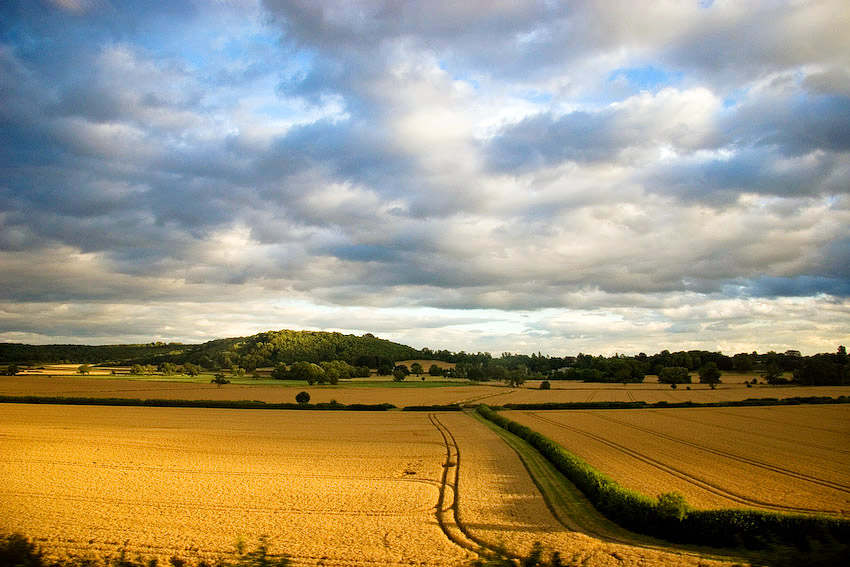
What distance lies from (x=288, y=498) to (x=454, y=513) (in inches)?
268

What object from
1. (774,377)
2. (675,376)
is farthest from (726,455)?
(774,377)

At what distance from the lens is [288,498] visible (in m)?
20.9

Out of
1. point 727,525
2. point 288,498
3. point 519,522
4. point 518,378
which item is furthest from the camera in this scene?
point 518,378

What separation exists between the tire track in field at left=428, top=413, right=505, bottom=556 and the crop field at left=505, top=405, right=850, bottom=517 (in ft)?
25.2

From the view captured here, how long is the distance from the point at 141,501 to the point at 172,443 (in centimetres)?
1761

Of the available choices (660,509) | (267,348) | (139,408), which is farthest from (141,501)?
(267,348)

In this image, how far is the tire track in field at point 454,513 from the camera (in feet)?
51.8

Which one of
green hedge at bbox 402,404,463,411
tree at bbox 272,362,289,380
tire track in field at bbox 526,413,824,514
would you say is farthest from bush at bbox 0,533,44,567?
tree at bbox 272,362,289,380

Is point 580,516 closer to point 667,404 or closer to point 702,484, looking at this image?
point 702,484

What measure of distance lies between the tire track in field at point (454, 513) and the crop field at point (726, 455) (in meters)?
7.67

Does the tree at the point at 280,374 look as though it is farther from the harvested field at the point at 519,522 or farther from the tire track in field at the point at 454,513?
the harvested field at the point at 519,522

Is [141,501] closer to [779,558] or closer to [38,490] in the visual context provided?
[38,490]

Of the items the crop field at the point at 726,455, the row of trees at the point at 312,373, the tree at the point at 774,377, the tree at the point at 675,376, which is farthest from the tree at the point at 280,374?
the tree at the point at 774,377

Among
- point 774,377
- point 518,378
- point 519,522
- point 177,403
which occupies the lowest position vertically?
point 518,378
